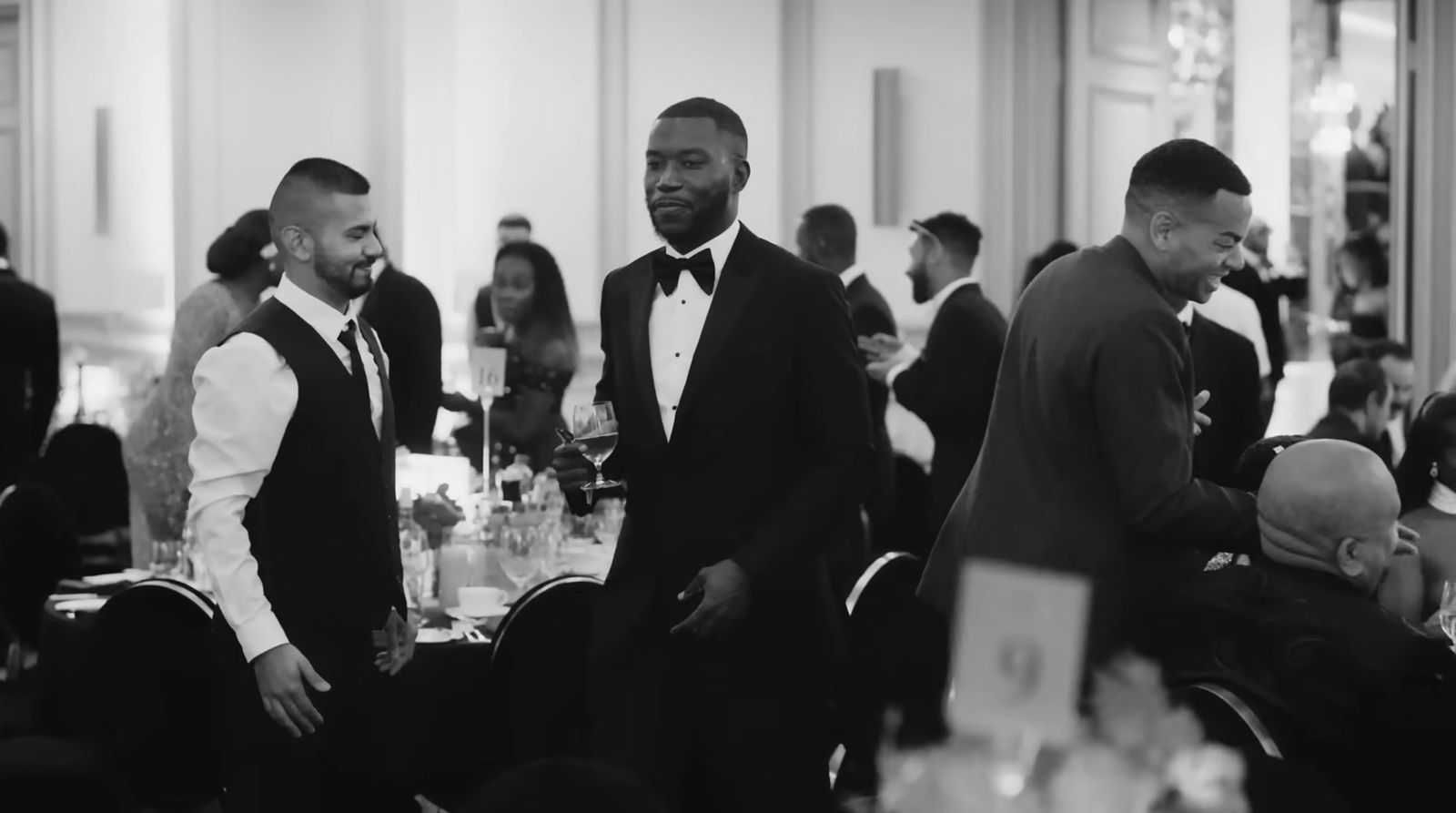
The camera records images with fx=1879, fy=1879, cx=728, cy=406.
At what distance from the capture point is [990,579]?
125cm

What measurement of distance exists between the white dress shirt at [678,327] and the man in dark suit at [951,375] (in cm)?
264

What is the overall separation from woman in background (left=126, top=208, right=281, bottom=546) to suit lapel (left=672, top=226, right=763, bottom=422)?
2.13 m

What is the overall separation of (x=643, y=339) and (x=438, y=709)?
871mm

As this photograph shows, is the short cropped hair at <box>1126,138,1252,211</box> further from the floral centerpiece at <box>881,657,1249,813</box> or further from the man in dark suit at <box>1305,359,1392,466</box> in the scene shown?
the man in dark suit at <box>1305,359,1392,466</box>

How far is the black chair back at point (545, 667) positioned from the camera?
339cm

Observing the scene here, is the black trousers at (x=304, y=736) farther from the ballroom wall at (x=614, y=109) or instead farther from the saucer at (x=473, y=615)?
the ballroom wall at (x=614, y=109)

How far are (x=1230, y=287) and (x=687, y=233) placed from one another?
4.05m

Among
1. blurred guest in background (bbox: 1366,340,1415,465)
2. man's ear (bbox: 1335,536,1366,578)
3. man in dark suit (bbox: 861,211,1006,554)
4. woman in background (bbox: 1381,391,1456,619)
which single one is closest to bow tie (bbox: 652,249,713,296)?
man's ear (bbox: 1335,536,1366,578)

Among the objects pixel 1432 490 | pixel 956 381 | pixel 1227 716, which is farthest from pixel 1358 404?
pixel 1227 716

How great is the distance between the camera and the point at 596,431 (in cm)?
292

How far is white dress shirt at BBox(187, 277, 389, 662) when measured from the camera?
269cm

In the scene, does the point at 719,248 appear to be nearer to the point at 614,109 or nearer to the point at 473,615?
the point at 473,615

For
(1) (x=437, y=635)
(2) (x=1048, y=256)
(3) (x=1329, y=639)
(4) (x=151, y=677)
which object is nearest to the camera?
(3) (x=1329, y=639)

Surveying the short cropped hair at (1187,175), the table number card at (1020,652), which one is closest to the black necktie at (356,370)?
A: the short cropped hair at (1187,175)
